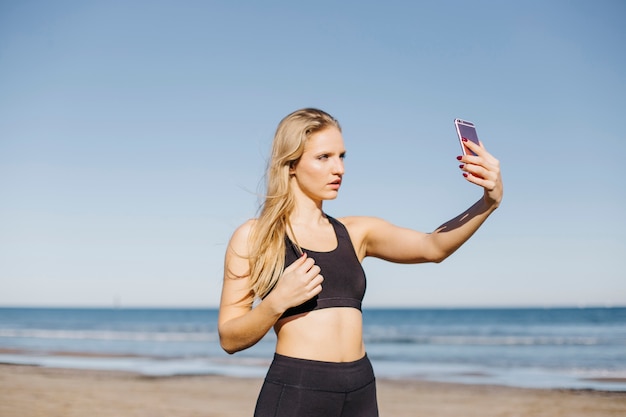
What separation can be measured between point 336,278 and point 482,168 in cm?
77

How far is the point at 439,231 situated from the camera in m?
3.02

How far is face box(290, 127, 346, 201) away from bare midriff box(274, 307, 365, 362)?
561mm

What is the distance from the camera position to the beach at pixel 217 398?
32.1 ft

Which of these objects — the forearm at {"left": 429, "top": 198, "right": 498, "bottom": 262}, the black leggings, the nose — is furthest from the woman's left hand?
the black leggings

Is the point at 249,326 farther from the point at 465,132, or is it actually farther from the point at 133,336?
the point at 133,336

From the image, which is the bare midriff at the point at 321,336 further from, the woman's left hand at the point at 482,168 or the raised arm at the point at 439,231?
the woman's left hand at the point at 482,168

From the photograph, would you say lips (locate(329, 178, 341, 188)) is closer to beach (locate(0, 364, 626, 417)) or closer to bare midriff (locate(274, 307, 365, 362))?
bare midriff (locate(274, 307, 365, 362))

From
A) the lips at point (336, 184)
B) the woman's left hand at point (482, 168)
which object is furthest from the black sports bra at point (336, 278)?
the woman's left hand at point (482, 168)

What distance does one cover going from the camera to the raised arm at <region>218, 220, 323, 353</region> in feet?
8.44

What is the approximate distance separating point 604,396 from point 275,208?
33.3 ft

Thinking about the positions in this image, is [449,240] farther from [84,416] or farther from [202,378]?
[202,378]

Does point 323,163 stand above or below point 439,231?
above

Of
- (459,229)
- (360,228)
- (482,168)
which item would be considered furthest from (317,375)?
(482,168)

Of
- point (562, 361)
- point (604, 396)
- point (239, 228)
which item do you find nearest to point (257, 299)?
point (239, 228)
